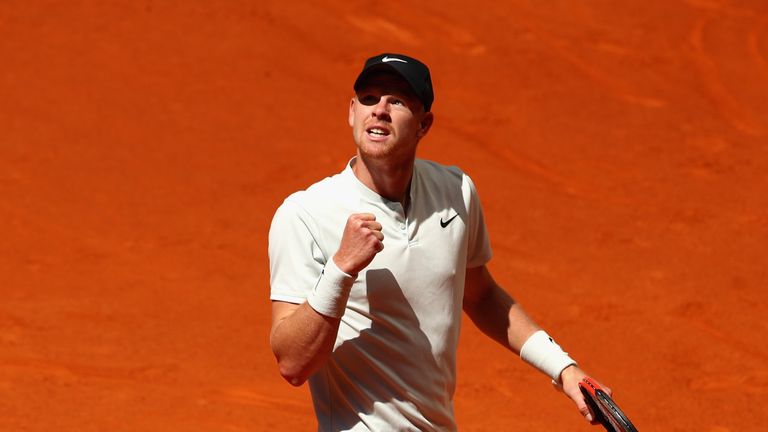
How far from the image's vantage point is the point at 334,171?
9.75 m

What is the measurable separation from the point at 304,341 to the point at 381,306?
335mm

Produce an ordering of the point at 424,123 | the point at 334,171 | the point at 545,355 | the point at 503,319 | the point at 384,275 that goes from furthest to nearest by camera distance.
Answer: the point at 334,171 < the point at 503,319 < the point at 545,355 < the point at 424,123 < the point at 384,275

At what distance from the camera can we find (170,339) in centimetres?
729

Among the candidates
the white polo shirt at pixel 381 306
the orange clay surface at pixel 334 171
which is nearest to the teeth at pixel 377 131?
the white polo shirt at pixel 381 306

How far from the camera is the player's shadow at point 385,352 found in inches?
137

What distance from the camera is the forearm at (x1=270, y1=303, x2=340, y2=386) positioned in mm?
3225

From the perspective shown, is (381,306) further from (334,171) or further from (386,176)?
(334,171)

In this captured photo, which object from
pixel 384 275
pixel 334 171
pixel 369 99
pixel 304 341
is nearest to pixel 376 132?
pixel 369 99

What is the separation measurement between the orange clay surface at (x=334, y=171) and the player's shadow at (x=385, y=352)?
9.50ft

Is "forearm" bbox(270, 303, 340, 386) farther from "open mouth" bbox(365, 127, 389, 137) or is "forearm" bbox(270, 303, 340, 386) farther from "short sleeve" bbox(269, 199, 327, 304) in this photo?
"open mouth" bbox(365, 127, 389, 137)

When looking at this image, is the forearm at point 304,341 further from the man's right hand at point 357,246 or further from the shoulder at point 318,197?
the shoulder at point 318,197

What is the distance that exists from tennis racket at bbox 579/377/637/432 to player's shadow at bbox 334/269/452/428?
20.8 inches

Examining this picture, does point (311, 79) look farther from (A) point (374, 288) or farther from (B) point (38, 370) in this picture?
(A) point (374, 288)

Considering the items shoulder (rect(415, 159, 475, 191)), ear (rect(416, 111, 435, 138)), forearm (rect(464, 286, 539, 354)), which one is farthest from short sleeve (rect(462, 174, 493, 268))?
ear (rect(416, 111, 435, 138))
